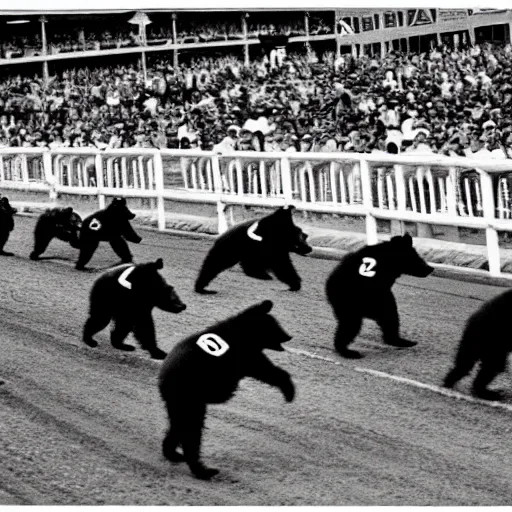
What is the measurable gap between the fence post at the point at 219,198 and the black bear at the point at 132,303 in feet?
17.9

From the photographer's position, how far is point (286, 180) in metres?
13.2

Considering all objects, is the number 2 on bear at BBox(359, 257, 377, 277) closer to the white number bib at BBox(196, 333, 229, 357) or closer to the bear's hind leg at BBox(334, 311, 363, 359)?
the bear's hind leg at BBox(334, 311, 363, 359)

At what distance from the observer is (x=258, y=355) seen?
621cm

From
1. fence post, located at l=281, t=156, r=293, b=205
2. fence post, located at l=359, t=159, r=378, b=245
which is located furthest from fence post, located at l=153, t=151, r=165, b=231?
fence post, located at l=359, t=159, r=378, b=245

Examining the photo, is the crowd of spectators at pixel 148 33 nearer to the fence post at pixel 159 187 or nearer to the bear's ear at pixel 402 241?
the bear's ear at pixel 402 241

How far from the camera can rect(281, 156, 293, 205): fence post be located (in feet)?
43.1

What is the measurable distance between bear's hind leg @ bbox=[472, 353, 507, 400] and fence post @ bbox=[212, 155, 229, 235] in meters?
7.07

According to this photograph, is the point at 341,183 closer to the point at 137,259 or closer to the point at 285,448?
the point at 137,259

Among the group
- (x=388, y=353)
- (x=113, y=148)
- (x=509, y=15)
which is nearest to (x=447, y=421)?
(x=388, y=353)

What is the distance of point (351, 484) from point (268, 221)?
4609mm

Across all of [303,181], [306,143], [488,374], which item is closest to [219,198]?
[303,181]

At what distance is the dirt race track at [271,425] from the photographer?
5656mm

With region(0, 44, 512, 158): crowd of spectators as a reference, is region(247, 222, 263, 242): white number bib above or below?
below
